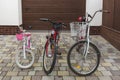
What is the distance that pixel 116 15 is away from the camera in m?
5.64

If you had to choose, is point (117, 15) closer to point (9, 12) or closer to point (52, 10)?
point (52, 10)

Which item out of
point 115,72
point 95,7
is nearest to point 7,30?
point 95,7

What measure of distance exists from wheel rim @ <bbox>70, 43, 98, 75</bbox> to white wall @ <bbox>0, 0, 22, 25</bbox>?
3.94 meters

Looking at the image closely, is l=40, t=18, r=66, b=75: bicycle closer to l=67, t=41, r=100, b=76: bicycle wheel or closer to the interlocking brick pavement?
the interlocking brick pavement

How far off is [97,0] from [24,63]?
4109 millimetres

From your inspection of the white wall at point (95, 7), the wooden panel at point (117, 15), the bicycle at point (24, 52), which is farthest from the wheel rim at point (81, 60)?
the white wall at point (95, 7)

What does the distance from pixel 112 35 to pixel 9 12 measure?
3350mm

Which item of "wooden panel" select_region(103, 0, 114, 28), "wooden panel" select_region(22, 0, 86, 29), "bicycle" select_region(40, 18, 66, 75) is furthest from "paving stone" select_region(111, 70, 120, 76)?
"wooden panel" select_region(22, 0, 86, 29)

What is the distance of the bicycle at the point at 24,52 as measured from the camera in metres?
3.68

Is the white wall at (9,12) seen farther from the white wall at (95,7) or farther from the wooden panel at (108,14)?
the wooden panel at (108,14)

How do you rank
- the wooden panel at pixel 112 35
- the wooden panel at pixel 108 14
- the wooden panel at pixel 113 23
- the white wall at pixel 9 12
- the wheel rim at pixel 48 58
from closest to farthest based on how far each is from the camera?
the wheel rim at pixel 48 58 → the wooden panel at pixel 112 35 → the wooden panel at pixel 113 23 → the wooden panel at pixel 108 14 → the white wall at pixel 9 12

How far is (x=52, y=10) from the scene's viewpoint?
24.3 ft

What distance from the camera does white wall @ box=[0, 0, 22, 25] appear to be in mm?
6980

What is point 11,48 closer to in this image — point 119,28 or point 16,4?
point 16,4
